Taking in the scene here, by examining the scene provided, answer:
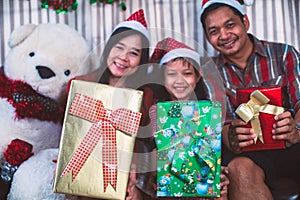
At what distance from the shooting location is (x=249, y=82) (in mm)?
1979

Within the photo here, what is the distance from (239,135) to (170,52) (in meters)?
0.42

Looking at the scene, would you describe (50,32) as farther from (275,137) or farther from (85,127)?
(275,137)

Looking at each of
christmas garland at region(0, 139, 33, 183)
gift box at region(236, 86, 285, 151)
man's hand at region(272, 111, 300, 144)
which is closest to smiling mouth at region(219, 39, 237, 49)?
gift box at region(236, 86, 285, 151)

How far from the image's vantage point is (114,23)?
210cm

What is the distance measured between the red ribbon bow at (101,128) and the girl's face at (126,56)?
0.26 m

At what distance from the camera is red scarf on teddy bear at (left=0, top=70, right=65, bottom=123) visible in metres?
2.01

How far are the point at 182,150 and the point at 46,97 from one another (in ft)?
2.15

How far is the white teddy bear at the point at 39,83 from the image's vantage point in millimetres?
2014

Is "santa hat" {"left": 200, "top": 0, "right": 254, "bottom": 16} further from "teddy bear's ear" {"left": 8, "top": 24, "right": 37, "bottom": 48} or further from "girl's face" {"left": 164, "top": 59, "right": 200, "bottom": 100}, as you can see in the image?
"teddy bear's ear" {"left": 8, "top": 24, "right": 37, "bottom": 48}

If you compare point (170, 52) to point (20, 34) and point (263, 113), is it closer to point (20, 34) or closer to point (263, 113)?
point (263, 113)

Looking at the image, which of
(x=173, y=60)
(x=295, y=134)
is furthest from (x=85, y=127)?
(x=295, y=134)

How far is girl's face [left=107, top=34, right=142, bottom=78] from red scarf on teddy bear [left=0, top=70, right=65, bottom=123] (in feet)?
0.97

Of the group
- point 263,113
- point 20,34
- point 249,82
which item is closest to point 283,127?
point 263,113

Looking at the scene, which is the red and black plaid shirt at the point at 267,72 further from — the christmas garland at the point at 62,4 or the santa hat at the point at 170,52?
the christmas garland at the point at 62,4
